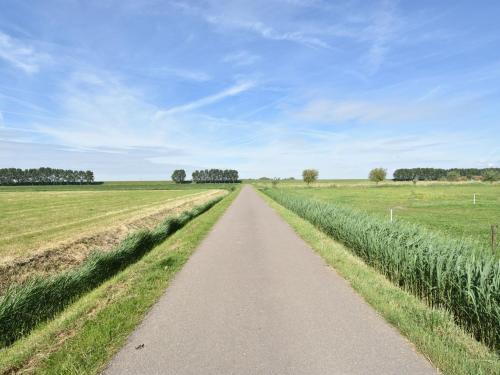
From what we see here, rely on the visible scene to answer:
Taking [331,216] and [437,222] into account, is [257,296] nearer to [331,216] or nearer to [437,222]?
[331,216]

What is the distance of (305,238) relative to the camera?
13.5 m

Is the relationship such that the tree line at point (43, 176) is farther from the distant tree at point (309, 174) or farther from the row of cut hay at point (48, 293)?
the row of cut hay at point (48, 293)

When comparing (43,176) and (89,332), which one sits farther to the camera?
(43,176)

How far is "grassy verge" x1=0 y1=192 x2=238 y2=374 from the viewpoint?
384 cm

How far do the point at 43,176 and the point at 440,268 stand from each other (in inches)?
7539

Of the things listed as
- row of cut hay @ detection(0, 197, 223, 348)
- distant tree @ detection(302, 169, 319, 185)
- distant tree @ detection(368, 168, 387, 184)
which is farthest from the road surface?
distant tree @ detection(368, 168, 387, 184)

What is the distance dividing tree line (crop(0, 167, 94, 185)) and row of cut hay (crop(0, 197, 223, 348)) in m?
177

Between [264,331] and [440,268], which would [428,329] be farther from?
[264,331]

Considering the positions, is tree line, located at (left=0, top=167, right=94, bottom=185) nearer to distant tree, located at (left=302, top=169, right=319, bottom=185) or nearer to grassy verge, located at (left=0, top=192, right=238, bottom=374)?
distant tree, located at (left=302, top=169, right=319, bottom=185)

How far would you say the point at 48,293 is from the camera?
6480mm

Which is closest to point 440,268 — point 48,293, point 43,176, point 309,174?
point 48,293

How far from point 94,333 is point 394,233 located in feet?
26.2

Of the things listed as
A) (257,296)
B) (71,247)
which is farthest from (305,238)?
(71,247)

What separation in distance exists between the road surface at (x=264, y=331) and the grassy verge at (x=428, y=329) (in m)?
0.20
